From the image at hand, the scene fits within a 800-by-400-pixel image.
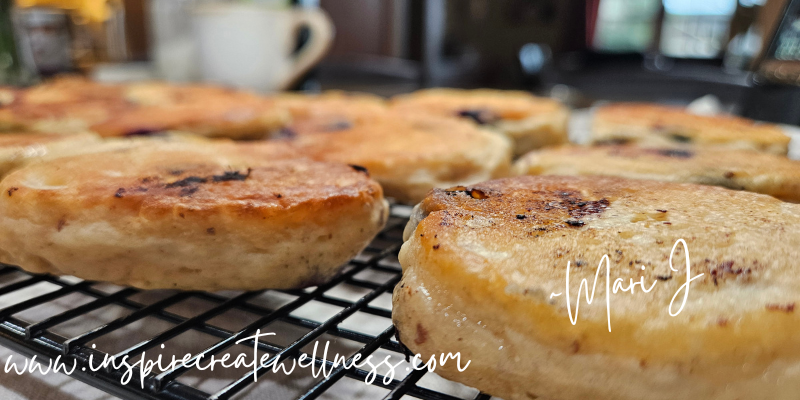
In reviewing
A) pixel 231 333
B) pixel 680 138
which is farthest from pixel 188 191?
pixel 680 138

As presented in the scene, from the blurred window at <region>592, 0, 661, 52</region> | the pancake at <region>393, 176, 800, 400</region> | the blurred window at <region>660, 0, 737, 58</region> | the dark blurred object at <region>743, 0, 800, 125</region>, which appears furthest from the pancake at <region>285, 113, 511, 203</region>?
the blurred window at <region>660, 0, 737, 58</region>

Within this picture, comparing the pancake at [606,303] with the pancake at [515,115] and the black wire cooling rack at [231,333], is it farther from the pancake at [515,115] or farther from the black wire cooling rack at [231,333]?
the pancake at [515,115]

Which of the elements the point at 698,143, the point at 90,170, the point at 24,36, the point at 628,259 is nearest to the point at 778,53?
the point at 698,143

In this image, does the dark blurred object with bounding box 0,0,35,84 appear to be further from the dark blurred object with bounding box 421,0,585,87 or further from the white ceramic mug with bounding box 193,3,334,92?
the dark blurred object with bounding box 421,0,585,87

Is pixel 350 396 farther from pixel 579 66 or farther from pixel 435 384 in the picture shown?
pixel 579 66

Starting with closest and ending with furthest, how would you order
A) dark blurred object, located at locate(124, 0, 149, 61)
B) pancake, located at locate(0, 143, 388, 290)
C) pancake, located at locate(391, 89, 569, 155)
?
pancake, located at locate(0, 143, 388, 290) < pancake, located at locate(391, 89, 569, 155) < dark blurred object, located at locate(124, 0, 149, 61)

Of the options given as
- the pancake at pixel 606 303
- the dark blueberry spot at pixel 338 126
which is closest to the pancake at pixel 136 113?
the dark blueberry spot at pixel 338 126

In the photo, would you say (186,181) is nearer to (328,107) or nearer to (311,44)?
(328,107)
